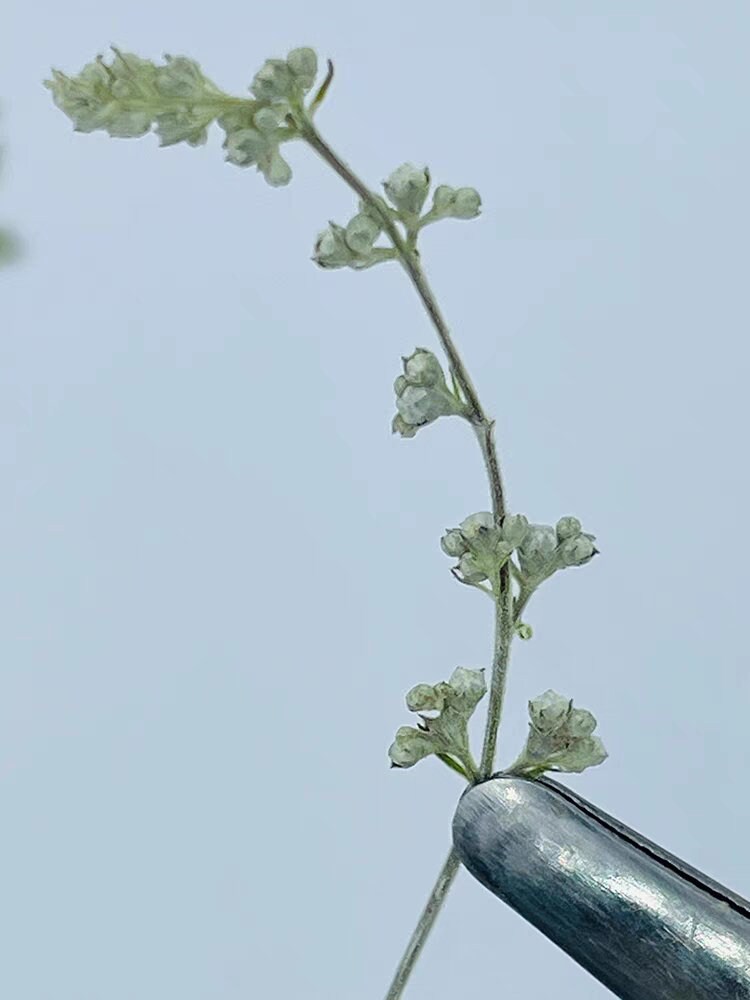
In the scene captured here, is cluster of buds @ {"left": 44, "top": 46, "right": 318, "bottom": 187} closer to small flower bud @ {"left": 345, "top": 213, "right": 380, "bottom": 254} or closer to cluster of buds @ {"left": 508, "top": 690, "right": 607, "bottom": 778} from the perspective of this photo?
small flower bud @ {"left": 345, "top": 213, "right": 380, "bottom": 254}

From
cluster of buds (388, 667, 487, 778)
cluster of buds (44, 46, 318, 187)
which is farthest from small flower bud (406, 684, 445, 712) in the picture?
cluster of buds (44, 46, 318, 187)

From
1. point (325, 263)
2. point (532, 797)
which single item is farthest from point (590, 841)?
point (325, 263)

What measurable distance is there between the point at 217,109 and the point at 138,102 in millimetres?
16

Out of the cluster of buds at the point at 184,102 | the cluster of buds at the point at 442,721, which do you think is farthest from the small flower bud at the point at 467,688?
the cluster of buds at the point at 184,102

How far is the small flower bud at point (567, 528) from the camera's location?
1.05 ft

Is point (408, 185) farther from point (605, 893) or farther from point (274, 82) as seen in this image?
point (605, 893)

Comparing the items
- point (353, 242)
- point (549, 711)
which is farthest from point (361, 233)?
point (549, 711)

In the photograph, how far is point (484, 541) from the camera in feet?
1.03

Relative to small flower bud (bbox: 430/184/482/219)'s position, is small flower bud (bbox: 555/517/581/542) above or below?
below

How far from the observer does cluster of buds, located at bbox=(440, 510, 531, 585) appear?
0.31m

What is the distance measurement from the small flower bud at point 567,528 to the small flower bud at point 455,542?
→ 0.02 m

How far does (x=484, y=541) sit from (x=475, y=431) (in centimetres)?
2

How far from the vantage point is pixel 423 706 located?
1.02 ft

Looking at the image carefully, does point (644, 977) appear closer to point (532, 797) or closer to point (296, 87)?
point (532, 797)
